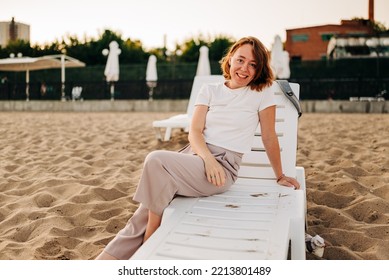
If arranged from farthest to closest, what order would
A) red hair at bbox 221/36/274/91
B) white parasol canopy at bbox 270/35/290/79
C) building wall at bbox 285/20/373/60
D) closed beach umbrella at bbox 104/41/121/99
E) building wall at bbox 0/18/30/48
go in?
building wall at bbox 285/20/373/60 → closed beach umbrella at bbox 104/41/121/99 → white parasol canopy at bbox 270/35/290/79 → building wall at bbox 0/18/30/48 → red hair at bbox 221/36/274/91

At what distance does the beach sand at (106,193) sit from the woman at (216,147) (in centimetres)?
42

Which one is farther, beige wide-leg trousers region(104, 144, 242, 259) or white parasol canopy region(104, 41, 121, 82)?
white parasol canopy region(104, 41, 121, 82)

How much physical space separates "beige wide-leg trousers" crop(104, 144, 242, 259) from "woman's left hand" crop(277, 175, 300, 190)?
0.47 metres

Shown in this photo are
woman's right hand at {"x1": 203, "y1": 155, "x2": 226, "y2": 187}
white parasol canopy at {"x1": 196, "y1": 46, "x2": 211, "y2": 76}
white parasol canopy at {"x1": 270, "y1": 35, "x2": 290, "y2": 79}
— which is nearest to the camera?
woman's right hand at {"x1": 203, "y1": 155, "x2": 226, "y2": 187}

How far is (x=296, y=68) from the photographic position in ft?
61.6

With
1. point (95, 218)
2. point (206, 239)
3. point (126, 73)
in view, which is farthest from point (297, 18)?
point (126, 73)

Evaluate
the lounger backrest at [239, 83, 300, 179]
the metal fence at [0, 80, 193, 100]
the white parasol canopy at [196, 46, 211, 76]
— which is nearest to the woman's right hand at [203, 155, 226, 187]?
the lounger backrest at [239, 83, 300, 179]

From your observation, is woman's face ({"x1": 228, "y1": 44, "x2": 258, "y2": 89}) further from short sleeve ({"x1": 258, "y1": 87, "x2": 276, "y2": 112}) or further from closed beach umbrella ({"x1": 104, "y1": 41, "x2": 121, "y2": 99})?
closed beach umbrella ({"x1": 104, "y1": 41, "x2": 121, "y2": 99})

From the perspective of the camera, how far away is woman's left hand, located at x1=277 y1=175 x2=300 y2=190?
8.22 ft

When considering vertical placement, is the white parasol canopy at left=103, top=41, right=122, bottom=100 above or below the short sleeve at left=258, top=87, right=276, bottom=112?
above

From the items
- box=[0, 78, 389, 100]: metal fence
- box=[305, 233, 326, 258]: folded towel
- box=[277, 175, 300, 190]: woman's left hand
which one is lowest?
box=[305, 233, 326, 258]: folded towel

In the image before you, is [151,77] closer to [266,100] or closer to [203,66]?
[203,66]

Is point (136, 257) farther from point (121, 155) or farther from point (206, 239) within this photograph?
point (121, 155)
